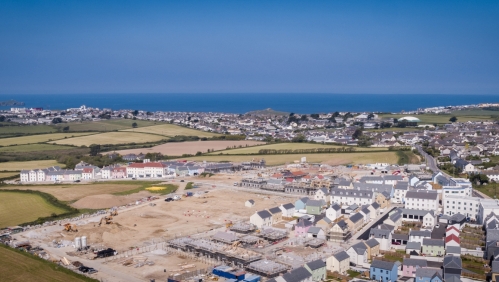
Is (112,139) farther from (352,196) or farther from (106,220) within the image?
(352,196)

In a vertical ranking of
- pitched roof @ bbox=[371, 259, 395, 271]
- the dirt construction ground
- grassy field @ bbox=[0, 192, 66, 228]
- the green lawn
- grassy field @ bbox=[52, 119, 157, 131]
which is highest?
grassy field @ bbox=[52, 119, 157, 131]

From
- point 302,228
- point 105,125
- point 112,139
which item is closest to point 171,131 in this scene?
point 112,139

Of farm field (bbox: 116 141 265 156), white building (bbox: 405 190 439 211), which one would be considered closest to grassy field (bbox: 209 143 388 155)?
farm field (bbox: 116 141 265 156)

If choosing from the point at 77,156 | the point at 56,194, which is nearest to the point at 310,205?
the point at 56,194

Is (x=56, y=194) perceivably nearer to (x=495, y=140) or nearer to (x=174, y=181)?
(x=174, y=181)

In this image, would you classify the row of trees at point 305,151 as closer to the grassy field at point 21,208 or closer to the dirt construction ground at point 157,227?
the dirt construction ground at point 157,227

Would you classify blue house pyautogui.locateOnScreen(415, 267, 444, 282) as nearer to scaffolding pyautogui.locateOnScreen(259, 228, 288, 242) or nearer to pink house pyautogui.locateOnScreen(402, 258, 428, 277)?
pink house pyautogui.locateOnScreen(402, 258, 428, 277)

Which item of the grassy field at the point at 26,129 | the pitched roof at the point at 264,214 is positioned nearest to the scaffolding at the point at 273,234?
the pitched roof at the point at 264,214
